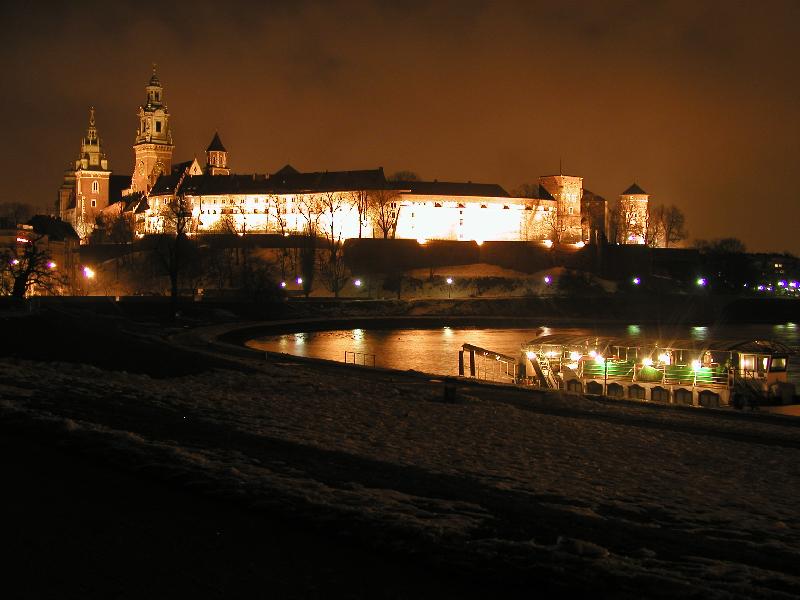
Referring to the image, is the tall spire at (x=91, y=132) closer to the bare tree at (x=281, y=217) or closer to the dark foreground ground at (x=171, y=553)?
the bare tree at (x=281, y=217)

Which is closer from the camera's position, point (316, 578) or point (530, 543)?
point (316, 578)

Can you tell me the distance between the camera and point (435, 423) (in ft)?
47.0

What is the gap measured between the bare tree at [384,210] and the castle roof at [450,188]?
10.5 feet

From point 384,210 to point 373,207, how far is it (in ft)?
4.59

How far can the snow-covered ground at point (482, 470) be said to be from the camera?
650 centimetres

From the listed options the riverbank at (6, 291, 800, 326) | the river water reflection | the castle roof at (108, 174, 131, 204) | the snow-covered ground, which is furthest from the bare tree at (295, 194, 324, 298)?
the snow-covered ground

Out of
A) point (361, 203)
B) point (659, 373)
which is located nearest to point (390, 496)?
point (659, 373)

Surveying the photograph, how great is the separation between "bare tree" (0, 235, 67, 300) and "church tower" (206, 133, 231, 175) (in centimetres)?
4889

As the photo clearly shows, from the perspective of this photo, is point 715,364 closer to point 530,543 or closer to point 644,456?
point 644,456

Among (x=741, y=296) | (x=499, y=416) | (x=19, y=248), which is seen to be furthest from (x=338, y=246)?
(x=499, y=416)

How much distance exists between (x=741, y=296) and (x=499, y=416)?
3273 inches

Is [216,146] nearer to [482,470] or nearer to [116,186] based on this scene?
[116,186]

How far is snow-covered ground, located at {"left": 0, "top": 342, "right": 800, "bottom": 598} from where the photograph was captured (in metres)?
6.50

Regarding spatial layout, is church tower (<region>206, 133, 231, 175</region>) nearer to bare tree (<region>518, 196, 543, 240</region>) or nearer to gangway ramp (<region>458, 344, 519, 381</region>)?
bare tree (<region>518, 196, 543, 240</region>)
